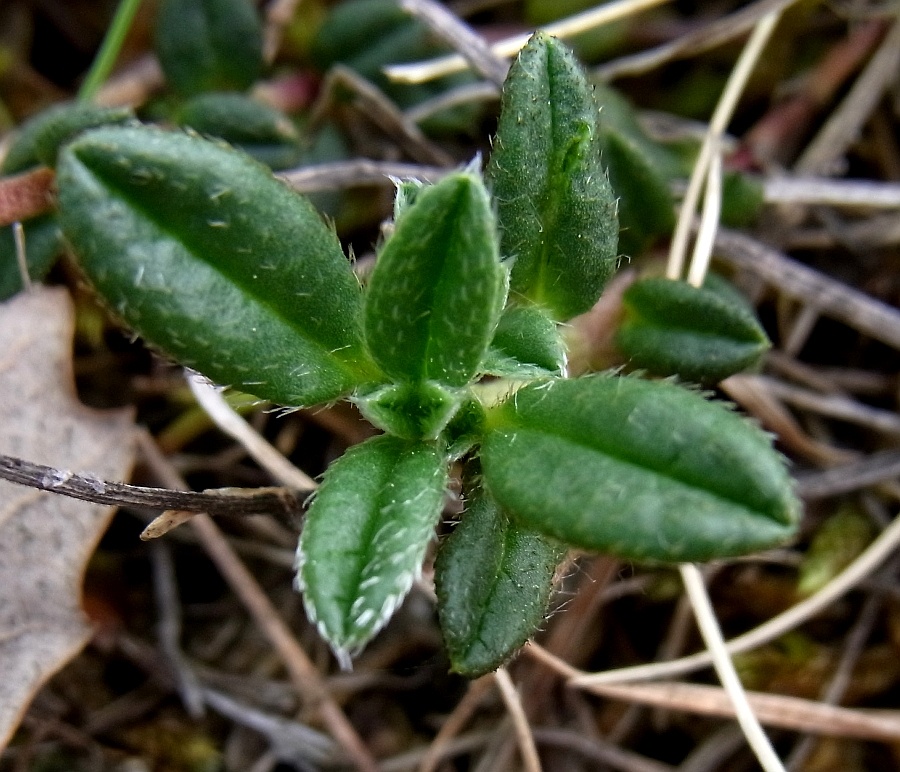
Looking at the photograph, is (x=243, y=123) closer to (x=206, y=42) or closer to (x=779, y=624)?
(x=206, y=42)

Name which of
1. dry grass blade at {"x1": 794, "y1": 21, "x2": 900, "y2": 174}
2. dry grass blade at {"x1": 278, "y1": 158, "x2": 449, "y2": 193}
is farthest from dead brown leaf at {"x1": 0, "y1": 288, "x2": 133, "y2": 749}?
dry grass blade at {"x1": 794, "y1": 21, "x2": 900, "y2": 174}

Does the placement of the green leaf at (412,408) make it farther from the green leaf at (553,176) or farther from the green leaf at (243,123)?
the green leaf at (243,123)

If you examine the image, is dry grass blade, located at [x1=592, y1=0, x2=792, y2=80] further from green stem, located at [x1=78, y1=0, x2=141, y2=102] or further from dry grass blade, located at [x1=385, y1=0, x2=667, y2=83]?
green stem, located at [x1=78, y1=0, x2=141, y2=102]

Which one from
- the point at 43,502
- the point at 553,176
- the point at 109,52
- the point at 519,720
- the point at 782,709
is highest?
the point at 553,176

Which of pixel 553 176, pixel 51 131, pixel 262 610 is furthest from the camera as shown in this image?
pixel 262 610

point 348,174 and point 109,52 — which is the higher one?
point 109,52

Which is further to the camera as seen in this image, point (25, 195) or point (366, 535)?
point (25, 195)

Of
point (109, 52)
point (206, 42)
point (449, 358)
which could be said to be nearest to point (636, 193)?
point (449, 358)
